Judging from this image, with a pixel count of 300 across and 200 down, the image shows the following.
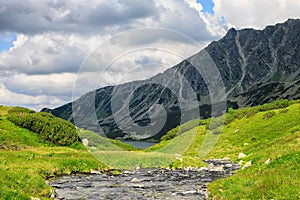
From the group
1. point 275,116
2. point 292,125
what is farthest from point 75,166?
point 275,116

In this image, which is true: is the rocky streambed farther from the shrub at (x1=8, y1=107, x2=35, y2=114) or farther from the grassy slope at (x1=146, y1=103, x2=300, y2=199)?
the shrub at (x1=8, y1=107, x2=35, y2=114)

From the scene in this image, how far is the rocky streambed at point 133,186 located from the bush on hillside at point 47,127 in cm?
2162

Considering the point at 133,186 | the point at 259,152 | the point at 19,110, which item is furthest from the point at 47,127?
the point at 259,152

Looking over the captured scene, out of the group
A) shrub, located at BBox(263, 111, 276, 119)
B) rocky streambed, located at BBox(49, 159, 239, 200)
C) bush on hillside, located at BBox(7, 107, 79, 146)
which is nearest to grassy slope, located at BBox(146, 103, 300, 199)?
shrub, located at BBox(263, 111, 276, 119)

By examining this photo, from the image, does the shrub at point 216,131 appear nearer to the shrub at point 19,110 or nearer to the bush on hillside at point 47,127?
the bush on hillside at point 47,127

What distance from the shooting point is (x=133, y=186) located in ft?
102

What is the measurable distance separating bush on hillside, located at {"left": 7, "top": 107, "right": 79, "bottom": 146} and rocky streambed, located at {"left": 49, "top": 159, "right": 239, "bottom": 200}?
2162 centimetres

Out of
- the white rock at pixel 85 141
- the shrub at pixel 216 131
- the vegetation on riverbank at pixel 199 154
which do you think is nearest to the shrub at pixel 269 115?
the vegetation on riverbank at pixel 199 154

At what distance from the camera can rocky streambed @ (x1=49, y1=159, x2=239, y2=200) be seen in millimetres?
26188

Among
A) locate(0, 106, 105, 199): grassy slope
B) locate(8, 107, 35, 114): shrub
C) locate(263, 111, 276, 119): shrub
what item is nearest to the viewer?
locate(0, 106, 105, 199): grassy slope

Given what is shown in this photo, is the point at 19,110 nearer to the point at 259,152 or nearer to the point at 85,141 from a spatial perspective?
the point at 85,141

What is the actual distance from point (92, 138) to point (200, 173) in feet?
122

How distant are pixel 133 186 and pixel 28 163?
39.2 ft

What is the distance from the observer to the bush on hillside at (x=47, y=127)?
5862 cm
